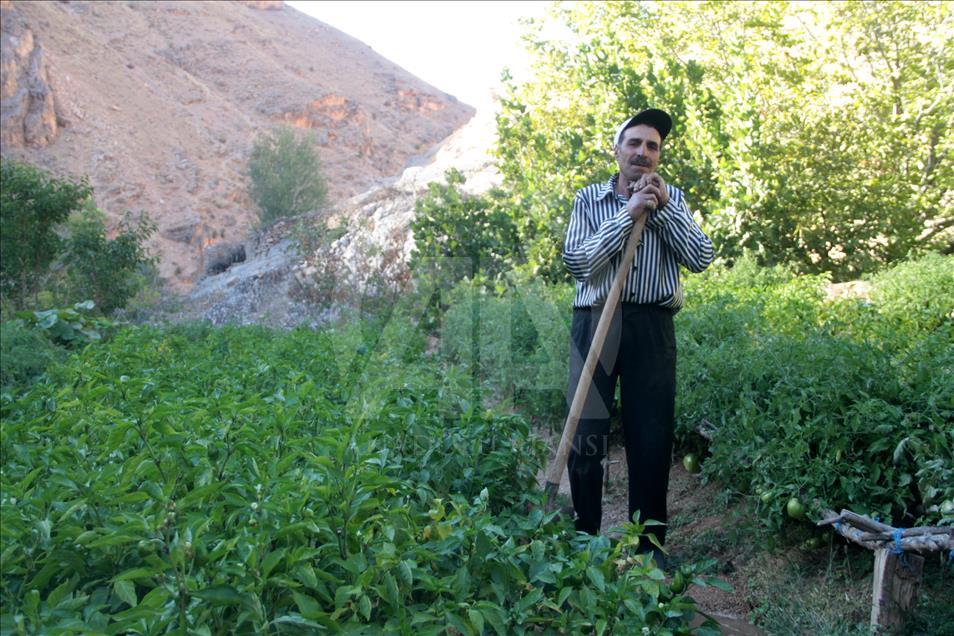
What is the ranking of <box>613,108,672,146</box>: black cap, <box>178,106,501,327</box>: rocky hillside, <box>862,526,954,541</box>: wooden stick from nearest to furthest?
<box>862,526,954,541</box>: wooden stick < <box>613,108,672,146</box>: black cap < <box>178,106,501,327</box>: rocky hillside

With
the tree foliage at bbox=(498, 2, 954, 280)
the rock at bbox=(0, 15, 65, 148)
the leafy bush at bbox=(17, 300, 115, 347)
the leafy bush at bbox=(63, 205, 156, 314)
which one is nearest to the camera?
the tree foliage at bbox=(498, 2, 954, 280)

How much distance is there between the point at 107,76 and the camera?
168 ft

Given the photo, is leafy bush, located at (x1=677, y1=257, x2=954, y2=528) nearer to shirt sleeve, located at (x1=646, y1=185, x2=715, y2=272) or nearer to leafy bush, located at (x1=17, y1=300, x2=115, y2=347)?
shirt sleeve, located at (x1=646, y1=185, x2=715, y2=272)

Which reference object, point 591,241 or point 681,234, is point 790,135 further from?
point 591,241

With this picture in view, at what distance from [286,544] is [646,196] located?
6.43 ft

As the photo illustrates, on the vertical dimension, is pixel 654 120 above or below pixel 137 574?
above

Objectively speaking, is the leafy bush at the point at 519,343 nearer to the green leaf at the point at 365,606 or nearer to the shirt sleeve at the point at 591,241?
the shirt sleeve at the point at 591,241

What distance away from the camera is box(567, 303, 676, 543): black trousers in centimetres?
341

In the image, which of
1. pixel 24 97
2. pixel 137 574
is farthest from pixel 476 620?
pixel 24 97

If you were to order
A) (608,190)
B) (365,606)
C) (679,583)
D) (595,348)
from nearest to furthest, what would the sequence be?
1. (365,606)
2. (679,583)
3. (595,348)
4. (608,190)

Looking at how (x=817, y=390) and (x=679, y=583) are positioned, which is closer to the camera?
(x=679, y=583)

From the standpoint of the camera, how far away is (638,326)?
3.42 metres

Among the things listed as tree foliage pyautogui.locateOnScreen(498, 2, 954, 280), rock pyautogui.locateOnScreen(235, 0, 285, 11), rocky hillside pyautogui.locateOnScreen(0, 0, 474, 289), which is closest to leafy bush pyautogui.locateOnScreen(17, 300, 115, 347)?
tree foliage pyautogui.locateOnScreen(498, 2, 954, 280)

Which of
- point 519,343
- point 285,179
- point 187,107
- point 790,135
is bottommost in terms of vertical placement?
point 519,343
